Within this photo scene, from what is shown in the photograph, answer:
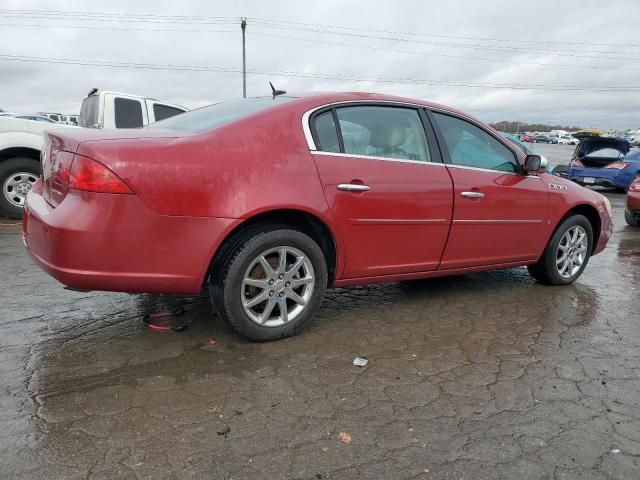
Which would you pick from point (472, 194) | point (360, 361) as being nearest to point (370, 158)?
point (472, 194)

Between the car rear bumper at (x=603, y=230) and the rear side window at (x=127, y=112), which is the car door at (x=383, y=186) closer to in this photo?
the car rear bumper at (x=603, y=230)

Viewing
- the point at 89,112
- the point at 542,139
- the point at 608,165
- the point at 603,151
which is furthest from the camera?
the point at 542,139

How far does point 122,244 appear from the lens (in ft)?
9.37

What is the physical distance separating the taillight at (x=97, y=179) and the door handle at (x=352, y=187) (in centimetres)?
130

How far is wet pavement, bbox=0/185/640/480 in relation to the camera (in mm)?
2240

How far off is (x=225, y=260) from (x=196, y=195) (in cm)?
44

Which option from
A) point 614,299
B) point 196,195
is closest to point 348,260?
point 196,195

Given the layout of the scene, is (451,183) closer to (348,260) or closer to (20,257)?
(348,260)

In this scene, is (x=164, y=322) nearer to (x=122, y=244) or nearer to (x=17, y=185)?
(x=122, y=244)

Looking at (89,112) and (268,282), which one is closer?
(268,282)

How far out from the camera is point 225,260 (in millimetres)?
3143

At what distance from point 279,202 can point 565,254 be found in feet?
10.4

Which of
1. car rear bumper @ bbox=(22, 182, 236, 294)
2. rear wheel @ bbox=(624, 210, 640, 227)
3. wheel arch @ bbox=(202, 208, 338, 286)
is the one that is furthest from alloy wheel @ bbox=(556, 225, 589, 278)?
rear wheel @ bbox=(624, 210, 640, 227)

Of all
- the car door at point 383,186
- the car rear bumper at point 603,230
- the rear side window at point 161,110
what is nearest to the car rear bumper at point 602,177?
the car rear bumper at point 603,230
